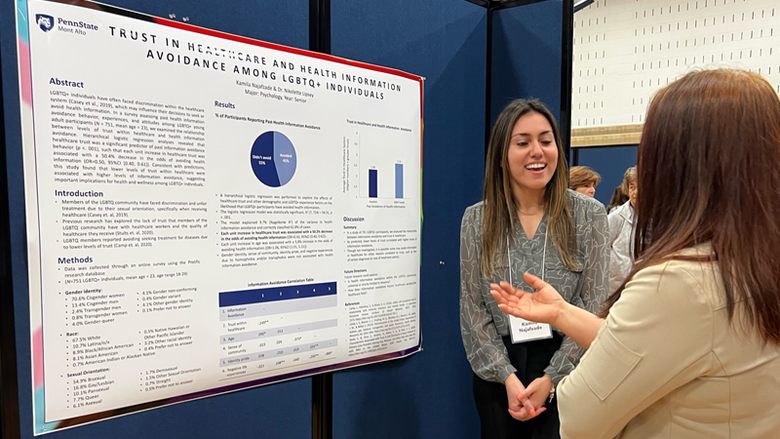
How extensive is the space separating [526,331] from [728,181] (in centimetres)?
89

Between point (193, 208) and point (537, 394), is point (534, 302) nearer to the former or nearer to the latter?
point (537, 394)

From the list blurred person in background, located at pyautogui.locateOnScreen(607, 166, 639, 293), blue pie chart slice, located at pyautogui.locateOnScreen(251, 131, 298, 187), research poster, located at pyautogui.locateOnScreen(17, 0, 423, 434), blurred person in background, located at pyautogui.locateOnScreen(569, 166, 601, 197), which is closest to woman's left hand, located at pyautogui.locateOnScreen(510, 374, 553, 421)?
research poster, located at pyautogui.locateOnScreen(17, 0, 423, 434)

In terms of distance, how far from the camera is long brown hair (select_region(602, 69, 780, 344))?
738 millimetres

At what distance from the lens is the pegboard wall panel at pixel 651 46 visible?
4324 millimetres

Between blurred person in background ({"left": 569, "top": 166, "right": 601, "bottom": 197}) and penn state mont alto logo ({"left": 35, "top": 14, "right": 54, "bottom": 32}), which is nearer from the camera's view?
penn state mont alto logo ({"left": 35, "top": 14, "right": 54, "bottom": 32})

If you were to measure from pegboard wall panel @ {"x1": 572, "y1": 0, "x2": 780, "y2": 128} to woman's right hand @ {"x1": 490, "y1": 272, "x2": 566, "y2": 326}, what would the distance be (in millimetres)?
3959

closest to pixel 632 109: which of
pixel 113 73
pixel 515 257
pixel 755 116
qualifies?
pixel 515 257

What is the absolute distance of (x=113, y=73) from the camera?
117 centimetres

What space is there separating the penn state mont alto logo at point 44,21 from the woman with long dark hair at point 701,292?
1311 mm

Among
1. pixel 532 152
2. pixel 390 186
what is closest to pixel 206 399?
pixel 390 186

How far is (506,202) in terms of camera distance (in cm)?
162

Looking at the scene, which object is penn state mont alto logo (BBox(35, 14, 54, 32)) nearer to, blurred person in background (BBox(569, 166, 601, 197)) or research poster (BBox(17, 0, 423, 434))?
research poster (BBox(17, 0, 423, 434))

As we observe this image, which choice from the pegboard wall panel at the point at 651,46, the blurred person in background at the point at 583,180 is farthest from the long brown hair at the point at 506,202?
the pegboard wall panel at the point at 651,46

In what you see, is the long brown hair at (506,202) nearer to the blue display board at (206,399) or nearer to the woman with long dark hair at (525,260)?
the woman with long dark hair at (525,260)
